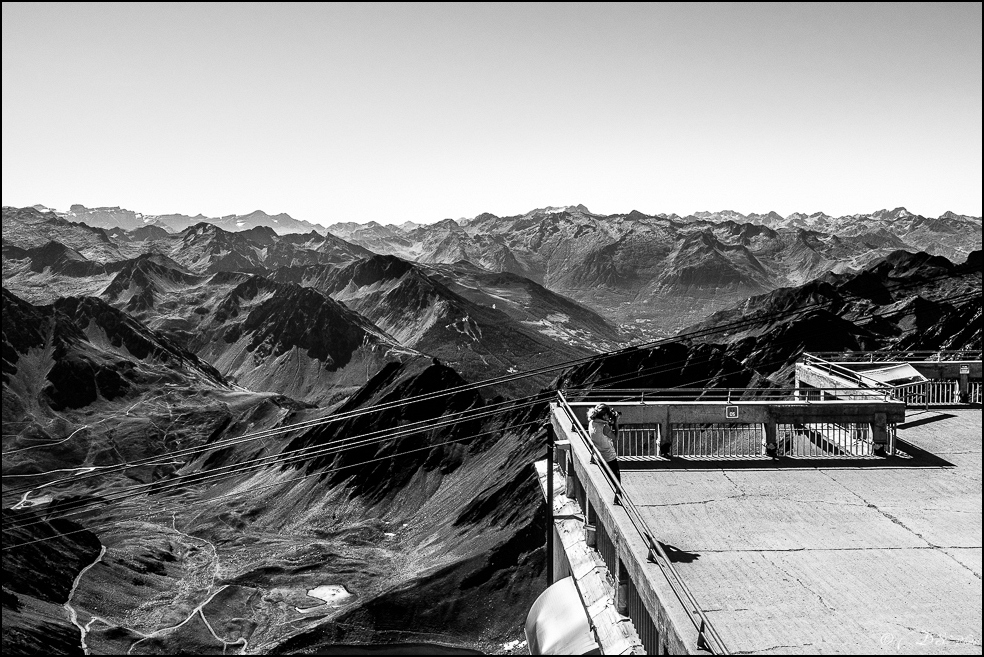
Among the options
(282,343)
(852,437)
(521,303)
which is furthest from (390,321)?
(852,437)

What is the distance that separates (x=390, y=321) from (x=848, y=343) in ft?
321

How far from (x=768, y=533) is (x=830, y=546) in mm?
752

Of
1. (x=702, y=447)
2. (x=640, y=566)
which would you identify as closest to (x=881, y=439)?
(x=702, y=447)

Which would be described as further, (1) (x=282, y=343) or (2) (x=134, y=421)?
(1) (x=282, y=343)

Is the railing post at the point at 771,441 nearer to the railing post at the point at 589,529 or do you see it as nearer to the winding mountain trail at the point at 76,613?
the railing post at the point at 589,529

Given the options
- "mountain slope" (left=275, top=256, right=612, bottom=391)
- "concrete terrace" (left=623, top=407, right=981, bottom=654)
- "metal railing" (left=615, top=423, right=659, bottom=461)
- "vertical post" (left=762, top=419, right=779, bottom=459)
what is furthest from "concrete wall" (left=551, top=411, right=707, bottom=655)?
"mountain slope" (left=275, top=256, right=612, bottom=391)

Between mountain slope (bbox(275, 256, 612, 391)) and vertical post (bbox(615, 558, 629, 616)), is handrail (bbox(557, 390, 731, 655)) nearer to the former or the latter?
vertical post (bbox(615, 558, 629, 616))

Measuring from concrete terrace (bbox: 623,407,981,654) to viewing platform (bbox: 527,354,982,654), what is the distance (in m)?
0.03

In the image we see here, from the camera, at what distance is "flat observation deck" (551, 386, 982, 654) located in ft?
26.0

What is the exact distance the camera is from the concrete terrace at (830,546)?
26.5ft

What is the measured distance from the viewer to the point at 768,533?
Answer: 10.4 metres

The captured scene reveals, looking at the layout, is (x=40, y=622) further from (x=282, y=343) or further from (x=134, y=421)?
Answer: (x=282, y=343)

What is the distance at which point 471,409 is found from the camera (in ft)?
203

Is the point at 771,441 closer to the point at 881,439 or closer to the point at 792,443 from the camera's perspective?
the point at 792,443
